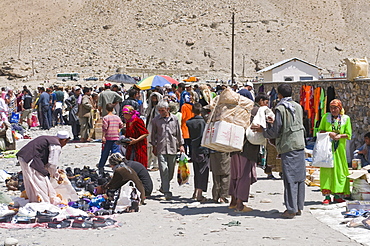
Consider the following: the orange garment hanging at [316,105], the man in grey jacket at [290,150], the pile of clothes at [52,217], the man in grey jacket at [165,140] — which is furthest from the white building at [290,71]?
the pile of clothes at [52,217]

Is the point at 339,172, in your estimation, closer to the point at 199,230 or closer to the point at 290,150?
the point at 290,150

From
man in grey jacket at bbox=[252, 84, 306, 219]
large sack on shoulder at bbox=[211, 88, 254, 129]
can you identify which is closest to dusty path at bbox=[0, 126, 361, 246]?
man in grey jacket at bbox=[252, 84, 306, 219]

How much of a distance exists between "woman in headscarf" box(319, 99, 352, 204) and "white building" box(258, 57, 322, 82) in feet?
126

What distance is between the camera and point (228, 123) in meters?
8.41

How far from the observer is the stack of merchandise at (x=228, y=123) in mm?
8305

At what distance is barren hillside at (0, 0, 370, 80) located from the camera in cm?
8044

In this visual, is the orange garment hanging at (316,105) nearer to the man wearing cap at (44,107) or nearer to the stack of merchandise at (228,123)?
the stack of merchandise at (228,123)

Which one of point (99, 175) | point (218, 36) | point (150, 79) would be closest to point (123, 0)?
point (218, 36)

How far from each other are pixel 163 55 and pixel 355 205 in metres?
74.5

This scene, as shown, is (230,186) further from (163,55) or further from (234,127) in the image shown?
(163,55)

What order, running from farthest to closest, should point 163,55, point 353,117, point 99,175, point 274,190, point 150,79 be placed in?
point 163,55 < point 150,79 < point 353,117 < point 99,175 < point 274,190

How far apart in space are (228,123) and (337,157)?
6.13ft

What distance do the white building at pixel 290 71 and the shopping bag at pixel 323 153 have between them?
126 feet

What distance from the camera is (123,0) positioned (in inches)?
4154
